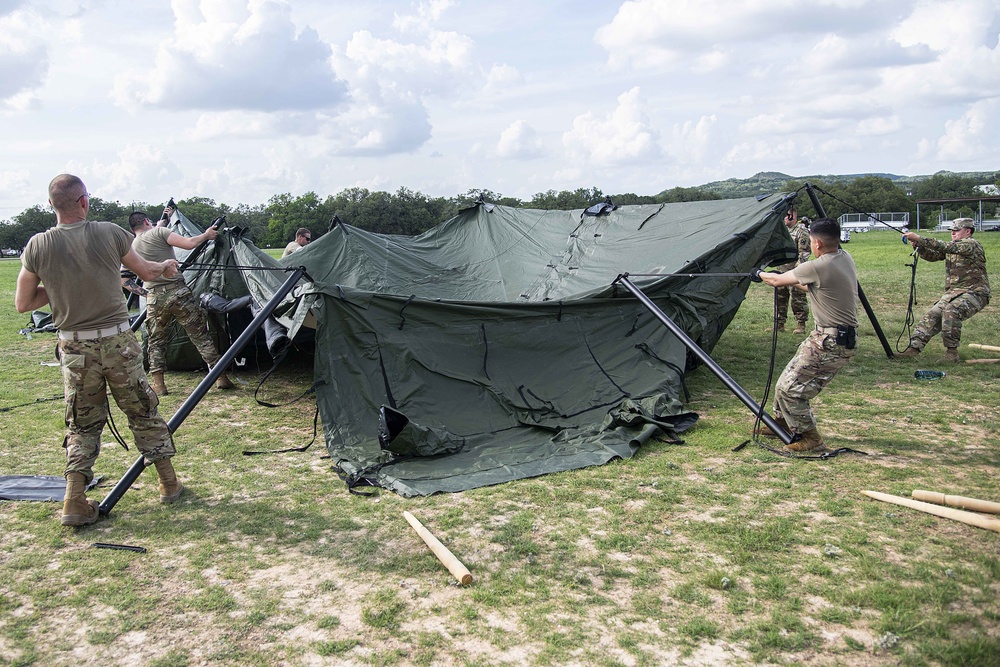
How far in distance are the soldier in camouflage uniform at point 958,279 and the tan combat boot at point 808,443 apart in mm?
3977

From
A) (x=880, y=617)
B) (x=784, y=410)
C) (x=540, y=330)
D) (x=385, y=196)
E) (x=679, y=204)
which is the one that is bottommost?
(x=880, y=617)

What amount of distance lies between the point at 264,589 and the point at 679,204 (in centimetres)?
708

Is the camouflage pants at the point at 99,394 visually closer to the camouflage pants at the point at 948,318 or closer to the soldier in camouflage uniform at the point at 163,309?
the soldier in camouflage uniform at the point at 163,309

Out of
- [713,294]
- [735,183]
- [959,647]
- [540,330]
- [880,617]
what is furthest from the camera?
[735,183]

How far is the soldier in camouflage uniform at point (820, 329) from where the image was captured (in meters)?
5.11

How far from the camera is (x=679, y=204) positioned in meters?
8.88

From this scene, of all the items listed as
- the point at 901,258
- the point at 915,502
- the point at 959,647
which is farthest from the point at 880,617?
the point at 901,258

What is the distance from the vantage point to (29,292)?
4.09m

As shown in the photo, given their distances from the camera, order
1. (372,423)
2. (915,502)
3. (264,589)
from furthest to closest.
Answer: (372,423)
(915,502)
(264,589)

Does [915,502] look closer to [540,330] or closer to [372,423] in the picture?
[540,330]

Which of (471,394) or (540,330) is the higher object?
(540,330)

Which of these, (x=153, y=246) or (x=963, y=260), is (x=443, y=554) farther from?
(x=963, y=260)

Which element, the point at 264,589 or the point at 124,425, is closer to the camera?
the point at 264,589

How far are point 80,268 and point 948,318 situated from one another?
8808mm
